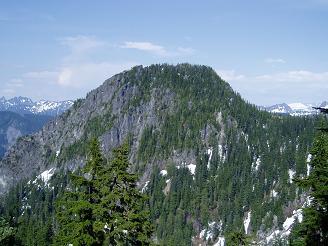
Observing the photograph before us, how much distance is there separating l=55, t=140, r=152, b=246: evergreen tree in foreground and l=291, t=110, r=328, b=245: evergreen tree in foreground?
31.6ft

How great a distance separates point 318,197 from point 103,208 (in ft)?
40.0

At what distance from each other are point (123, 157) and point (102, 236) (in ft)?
14.9

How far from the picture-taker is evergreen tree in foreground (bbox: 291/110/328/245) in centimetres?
2619

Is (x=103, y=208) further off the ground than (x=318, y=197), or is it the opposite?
Result: (x=318, y=197)

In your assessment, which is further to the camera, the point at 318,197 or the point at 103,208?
the point at 318,197

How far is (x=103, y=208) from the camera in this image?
2492 centimetres

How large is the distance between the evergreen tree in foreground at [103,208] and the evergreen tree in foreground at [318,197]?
964cm

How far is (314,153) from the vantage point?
93.5ft

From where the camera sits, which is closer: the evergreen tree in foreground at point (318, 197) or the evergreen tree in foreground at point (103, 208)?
the evergreen tree in foreground at point (103, 208)

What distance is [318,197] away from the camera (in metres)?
26.3

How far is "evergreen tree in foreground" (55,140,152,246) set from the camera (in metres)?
24.7

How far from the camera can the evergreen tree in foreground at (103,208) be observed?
24.7 metres

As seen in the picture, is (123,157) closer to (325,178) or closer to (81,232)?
(81,232)

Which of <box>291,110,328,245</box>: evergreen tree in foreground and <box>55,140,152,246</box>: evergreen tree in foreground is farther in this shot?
<box>291,110,328,245</box>: evergreen tree in foreground
